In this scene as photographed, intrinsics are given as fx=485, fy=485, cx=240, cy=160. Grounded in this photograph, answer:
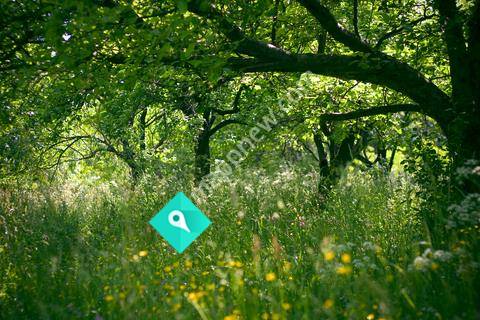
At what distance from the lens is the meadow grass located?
11.6 ft

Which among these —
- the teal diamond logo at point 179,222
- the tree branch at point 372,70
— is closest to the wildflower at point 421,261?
the teal diamond logo at point 179,222

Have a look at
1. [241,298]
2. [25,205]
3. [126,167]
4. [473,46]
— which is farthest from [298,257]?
[126,167]

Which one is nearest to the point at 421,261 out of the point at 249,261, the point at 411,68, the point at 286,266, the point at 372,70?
the point at 286,266

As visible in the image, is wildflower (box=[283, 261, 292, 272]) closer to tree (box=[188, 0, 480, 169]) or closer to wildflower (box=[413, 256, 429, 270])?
wildflower (box=[413, 256, 429, 270])

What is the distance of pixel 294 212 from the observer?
6.64 meters

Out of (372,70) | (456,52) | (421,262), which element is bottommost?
(421,262)

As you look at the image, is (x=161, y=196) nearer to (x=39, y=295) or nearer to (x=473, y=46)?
(x=39, y=295)

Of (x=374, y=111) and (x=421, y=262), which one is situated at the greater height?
(x=374, y=111)

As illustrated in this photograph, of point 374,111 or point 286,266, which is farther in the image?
point 374,111

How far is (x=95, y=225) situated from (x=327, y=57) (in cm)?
448

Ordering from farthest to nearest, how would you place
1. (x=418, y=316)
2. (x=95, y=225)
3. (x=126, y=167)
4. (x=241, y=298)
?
(x=126, y=167), (x=95, y=225), (x=241, y=298), (x=418, y=316)

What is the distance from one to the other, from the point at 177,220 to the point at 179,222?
0.04 metres

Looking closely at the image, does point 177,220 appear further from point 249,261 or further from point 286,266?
point 286,266

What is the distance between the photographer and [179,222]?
4633mm
